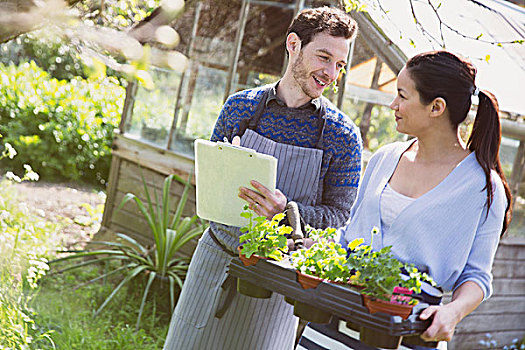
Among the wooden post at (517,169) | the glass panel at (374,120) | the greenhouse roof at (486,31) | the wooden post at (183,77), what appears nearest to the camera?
the greenhouse roof at (486,31)

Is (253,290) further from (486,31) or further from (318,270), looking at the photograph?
(486,31)

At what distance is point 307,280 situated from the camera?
153 cm

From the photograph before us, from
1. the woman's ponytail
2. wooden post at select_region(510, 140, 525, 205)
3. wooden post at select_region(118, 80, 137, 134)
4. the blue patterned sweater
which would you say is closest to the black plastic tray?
the woman's ponytail

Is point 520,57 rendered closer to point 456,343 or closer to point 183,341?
point 183,341

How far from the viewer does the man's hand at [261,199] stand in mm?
1850

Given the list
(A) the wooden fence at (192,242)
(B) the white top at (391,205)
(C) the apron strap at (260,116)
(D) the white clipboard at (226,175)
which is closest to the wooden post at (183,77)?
(A) the wooden fence at (192,242)

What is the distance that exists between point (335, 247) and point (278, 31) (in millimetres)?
3424

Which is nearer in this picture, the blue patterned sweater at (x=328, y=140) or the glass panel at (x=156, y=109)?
the blue patterned sweater at (x=328, y=140)

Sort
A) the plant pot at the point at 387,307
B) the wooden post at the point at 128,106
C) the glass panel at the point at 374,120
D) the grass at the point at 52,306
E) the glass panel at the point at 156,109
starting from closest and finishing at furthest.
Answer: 1. the plant pot at the point at 387,307
2. the grass at the point at 52,306
3. the glass panel at the point at 374,120
4. the glass panel at the point at 156,109
5. the wooden post at the point at 128,106

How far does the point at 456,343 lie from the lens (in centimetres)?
452

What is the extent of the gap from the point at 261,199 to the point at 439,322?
62cm

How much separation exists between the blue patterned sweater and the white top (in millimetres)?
375

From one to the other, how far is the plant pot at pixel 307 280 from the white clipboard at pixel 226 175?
1.17ft

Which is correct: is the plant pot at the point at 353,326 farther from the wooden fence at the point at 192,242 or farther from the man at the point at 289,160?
the wooden fence at the point at 192,242
